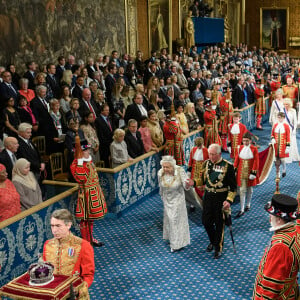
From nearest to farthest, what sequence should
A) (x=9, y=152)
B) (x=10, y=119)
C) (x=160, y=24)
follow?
1. (x=9, y=152)
2. (x=10, y=119)
3. (x=160, y=24)

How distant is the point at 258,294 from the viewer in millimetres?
4586

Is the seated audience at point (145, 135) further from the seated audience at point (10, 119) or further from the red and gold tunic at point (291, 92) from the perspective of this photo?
the red and gold tunic at point (291, 92)

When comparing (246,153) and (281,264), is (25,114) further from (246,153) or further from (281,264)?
(281,264)

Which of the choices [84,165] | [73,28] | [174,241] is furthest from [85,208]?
[73,28]

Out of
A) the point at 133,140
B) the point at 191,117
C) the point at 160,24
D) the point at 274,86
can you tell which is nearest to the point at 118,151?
the point at 133,140

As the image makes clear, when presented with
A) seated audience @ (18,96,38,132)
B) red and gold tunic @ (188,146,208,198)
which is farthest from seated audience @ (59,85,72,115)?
red and gold tunic @ (188,146,208,198)

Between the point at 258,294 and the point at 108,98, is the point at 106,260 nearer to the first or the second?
the point at 258,294

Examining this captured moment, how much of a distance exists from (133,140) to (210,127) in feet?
10.3

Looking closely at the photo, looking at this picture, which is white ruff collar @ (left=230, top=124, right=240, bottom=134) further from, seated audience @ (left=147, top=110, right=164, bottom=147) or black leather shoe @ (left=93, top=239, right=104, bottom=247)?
black leather shoe @ (left=93, top=239, right=104, bottom=247)

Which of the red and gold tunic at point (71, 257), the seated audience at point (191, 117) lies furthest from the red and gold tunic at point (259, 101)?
the red and gold tunic at point (71, 257)

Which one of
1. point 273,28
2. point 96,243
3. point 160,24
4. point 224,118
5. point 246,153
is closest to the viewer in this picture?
point 96,243

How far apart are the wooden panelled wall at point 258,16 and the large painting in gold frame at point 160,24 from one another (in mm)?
14028

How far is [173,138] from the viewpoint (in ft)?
36.3

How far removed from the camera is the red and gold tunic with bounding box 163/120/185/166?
1097 cm
